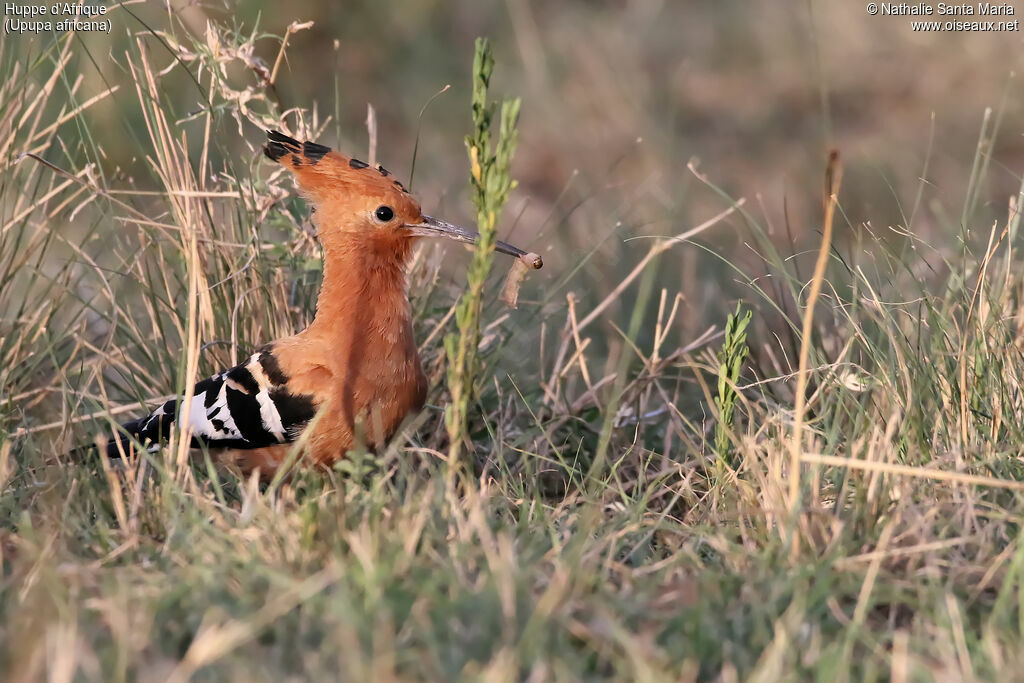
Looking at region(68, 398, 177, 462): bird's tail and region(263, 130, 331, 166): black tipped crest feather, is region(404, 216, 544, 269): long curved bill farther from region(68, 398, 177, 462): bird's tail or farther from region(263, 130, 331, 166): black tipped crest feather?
region(68, 398, 177, 462): bird's tail

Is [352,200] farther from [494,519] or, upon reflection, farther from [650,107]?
[650,107]

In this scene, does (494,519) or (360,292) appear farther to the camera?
(360,292)

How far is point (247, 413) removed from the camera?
3332 mm

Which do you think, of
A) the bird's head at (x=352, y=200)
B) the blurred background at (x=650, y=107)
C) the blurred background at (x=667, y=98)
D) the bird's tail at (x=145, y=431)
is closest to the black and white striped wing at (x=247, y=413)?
the bird's tail at (x=145, y=431)

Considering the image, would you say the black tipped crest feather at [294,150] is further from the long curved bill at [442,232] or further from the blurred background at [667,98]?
the blurred background at [667,98]

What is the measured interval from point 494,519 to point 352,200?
1.07 m

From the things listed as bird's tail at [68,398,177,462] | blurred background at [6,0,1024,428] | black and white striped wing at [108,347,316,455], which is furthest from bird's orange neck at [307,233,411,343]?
blurred background at [6,0,1024,428]

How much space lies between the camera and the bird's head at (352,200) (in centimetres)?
338

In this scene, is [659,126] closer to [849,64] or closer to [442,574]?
[849,64]

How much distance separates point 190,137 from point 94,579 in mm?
4248

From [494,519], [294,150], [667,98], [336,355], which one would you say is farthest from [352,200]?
[667,98]

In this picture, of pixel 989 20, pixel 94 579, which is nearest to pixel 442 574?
pixel 94 579

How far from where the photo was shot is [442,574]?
7.25 feet

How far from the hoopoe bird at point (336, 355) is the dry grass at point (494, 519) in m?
0.17
